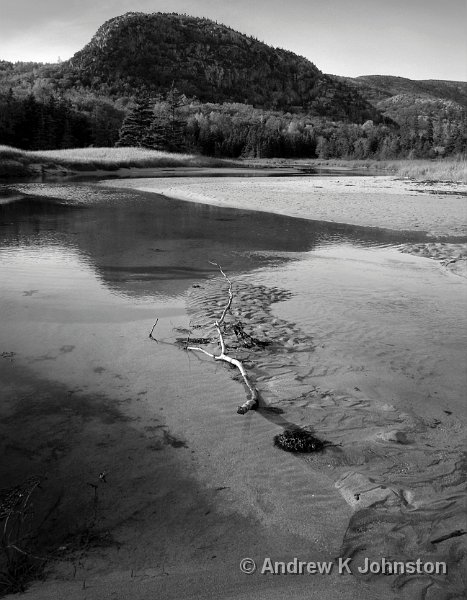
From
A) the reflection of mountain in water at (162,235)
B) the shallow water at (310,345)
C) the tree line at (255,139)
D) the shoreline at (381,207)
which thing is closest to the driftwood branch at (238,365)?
the shallow water at (310,345)

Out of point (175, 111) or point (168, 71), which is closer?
point (175, 111)

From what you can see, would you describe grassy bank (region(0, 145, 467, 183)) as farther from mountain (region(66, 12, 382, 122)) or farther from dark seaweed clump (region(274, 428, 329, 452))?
mountain (region(66, 12, 382, 122))

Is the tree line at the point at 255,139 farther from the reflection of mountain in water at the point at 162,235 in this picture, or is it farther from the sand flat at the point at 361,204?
the reflection of mountain in water at the point at 162,235

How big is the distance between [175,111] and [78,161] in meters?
72.3

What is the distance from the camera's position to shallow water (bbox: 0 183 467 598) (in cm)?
308

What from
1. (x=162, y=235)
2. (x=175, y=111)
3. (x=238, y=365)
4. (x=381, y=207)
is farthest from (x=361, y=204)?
(x=175, y=111)

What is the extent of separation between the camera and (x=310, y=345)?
5559 mm

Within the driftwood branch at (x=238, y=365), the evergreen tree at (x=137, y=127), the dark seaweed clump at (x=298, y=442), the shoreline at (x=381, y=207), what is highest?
the evergreen tree at (x=137, y=127)

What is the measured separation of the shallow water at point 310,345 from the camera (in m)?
3.08

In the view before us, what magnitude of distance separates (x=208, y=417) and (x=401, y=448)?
5.04 feet

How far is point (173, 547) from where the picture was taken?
8.77 feet

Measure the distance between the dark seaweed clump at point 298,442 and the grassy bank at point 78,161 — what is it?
36.7 meters

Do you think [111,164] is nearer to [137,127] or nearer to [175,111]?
[137,127]

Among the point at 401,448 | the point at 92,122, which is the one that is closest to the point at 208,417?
the point at 401,448
